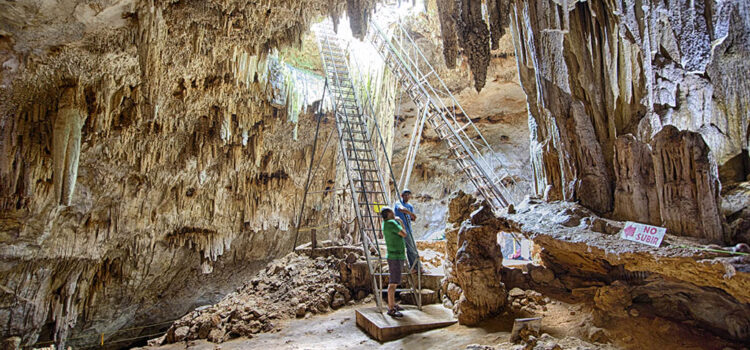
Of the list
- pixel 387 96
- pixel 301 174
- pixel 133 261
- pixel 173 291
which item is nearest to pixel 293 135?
pixel 301 174

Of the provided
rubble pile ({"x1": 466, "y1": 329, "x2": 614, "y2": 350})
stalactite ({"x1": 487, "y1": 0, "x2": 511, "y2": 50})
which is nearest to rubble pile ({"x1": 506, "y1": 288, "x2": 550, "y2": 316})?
rubble pile ({"x1": 466, "y1": 329, "x2": 614, "y2": 350})

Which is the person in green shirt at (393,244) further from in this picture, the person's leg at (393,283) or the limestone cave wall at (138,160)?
the limestone cave wall at (138,160)

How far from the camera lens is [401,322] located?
468 centimetres

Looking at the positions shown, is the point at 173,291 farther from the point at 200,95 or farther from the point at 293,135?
the point at 200,95

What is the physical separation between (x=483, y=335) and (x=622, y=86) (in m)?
2.62

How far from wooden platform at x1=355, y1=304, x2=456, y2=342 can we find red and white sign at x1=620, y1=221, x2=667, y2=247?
6.71 ft

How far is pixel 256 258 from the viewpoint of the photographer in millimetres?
14656

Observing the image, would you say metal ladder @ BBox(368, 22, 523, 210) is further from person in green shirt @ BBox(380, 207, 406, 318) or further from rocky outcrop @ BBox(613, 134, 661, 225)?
rocky outcrop @ BBox(613, 134, 661, 225)

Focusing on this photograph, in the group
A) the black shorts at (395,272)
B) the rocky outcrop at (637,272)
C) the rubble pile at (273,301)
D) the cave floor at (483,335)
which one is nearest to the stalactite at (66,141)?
the rubble pile at (273,301)

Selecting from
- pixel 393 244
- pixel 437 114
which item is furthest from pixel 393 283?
pixel 437 114

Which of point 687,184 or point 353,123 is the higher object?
point 353,123

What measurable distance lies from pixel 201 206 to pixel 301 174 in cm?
288

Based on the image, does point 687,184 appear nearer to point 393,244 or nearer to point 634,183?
point 634,183

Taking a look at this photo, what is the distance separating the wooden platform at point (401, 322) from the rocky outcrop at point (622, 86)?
185 centimetres
